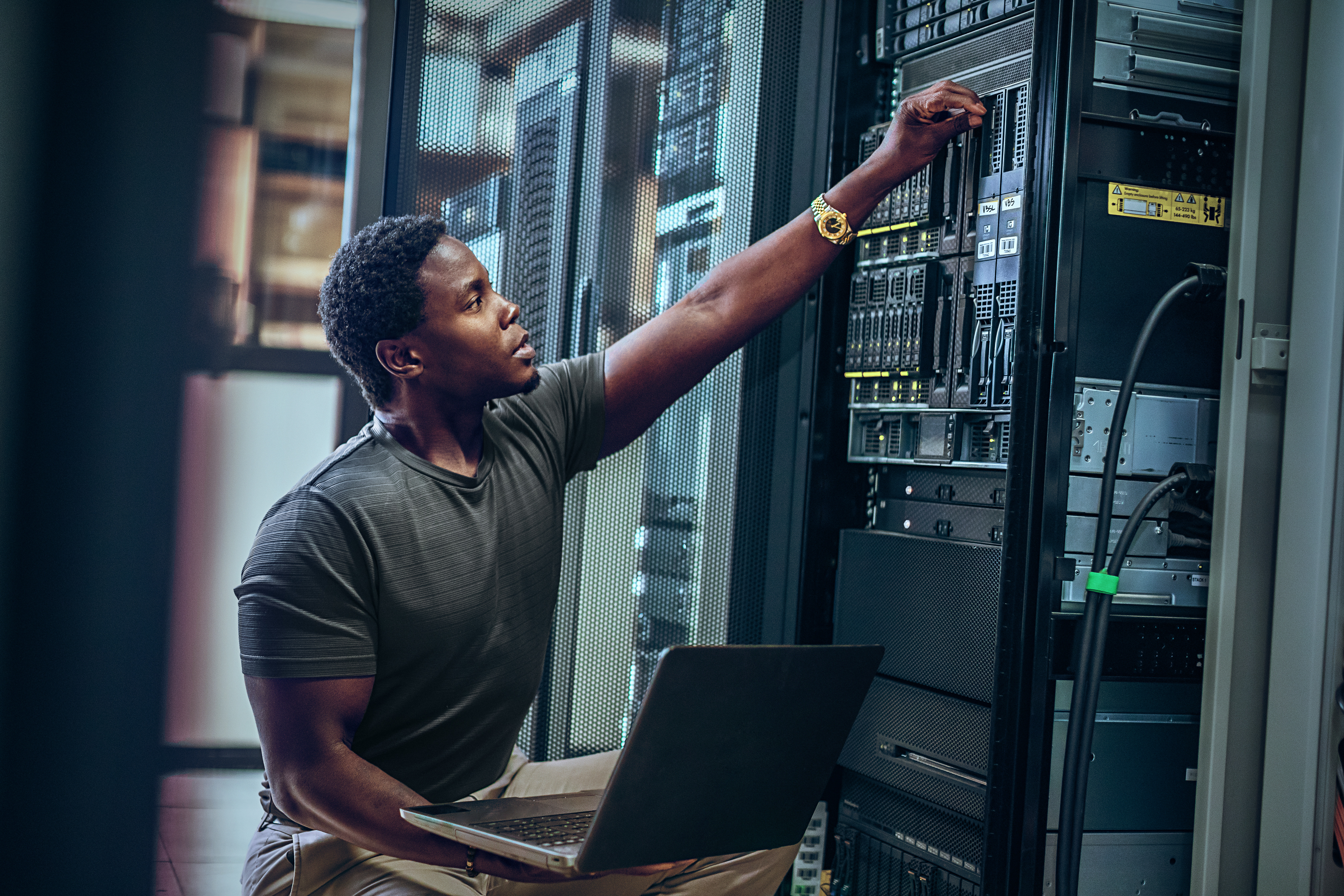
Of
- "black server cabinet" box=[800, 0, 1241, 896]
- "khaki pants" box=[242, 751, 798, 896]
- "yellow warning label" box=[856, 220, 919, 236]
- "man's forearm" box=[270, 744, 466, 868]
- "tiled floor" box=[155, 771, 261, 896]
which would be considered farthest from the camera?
"tiled floor" box=[155, 771, 261, 896]

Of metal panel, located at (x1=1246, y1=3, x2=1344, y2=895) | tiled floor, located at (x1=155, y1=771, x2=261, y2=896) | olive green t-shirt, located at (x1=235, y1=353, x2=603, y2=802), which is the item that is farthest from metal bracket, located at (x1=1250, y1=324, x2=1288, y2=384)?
tiled floor, located at (x1=155, y1=771, x2=261, y2=896)

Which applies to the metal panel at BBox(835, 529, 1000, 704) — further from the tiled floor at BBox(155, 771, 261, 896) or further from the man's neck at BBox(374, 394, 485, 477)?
the tiled floor at BBox(155, 771, 261, 896)

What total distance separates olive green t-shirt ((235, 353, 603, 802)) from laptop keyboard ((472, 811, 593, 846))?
1.20 ft

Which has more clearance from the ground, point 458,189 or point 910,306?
point 458,189

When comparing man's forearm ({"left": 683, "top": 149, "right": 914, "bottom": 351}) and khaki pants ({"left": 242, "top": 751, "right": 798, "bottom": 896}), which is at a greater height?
man's forearm ({"left": 683, "top": 149, "right": 914, "bottom": 351})

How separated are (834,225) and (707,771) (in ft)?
3.47

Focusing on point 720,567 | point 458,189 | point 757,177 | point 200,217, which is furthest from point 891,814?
point 200,217

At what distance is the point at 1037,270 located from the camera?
1706mm

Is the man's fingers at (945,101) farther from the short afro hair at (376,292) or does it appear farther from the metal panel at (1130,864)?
the metal panel at (1130,864)

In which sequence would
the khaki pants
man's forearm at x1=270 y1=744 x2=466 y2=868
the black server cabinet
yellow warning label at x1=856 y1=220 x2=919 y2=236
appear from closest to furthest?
man's forearm at x1=270 y1=744 x2=466 y2=868, the khaki pants, the black server cabinet, yellow warning label at x1=856 y1=220 x2=919 y2=236

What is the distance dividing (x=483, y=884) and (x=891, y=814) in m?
0.77

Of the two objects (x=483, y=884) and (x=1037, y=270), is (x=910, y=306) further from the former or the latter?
(x=483, y=884)

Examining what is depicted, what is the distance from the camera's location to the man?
→ 1.51 m

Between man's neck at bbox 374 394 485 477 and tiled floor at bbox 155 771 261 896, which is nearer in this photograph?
man's neck at bbox 374 394 485 477
